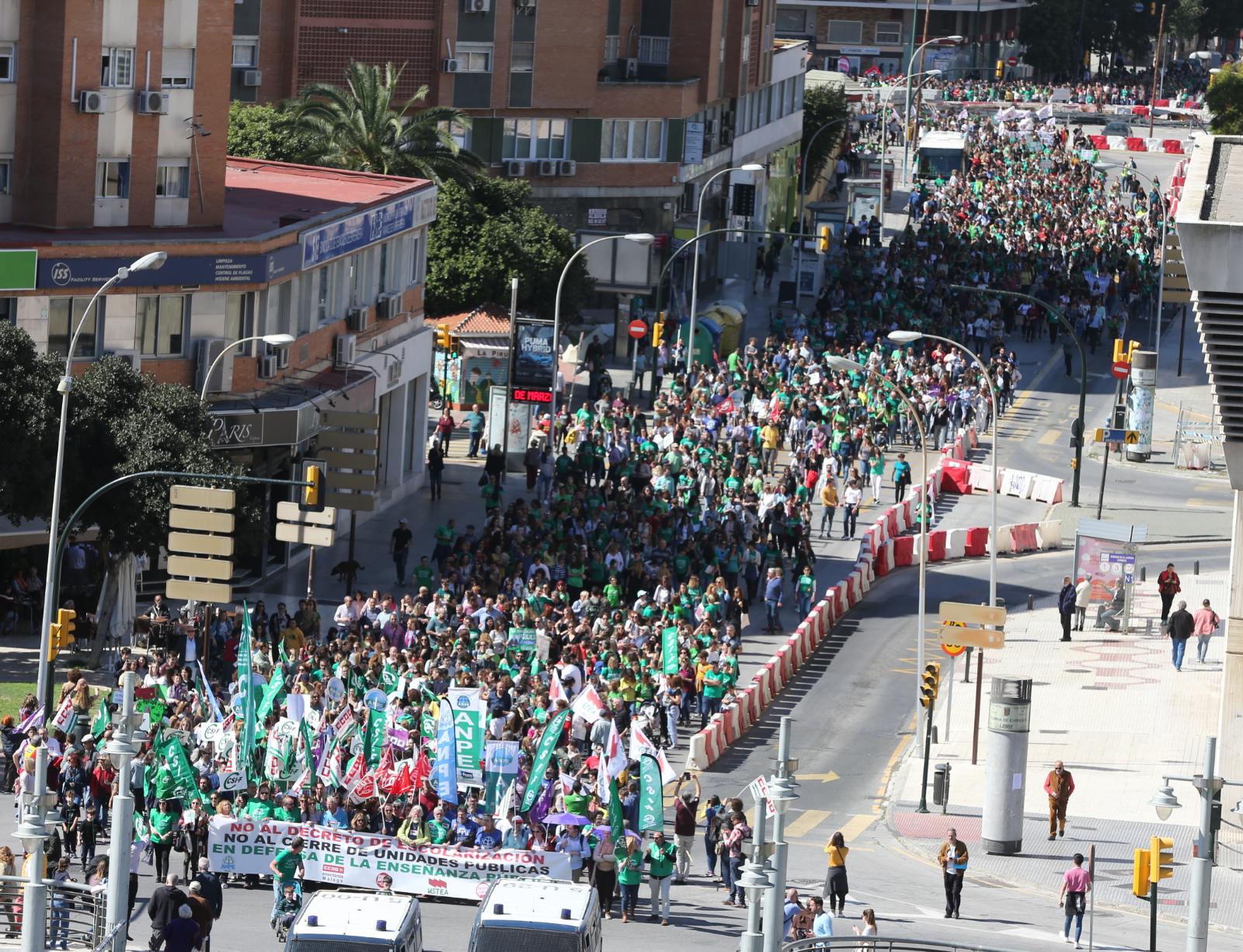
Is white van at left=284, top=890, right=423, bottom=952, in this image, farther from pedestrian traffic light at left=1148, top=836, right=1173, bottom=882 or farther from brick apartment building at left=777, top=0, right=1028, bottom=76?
brick apartment building at left=777, top=0, right=1028, bottom=76

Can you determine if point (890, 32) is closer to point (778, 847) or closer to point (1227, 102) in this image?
point (1227, 102)

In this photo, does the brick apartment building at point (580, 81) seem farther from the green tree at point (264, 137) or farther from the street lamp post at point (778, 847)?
the street lamp post at point (778, 847)

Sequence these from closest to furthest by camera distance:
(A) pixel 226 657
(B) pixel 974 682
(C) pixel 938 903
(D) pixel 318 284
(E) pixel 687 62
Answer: (C) pixel 938 903 → (A) pixel 226 657 → (B) pixel 974 682 → (D) pixel 318 284 → (E) pixel 687 62

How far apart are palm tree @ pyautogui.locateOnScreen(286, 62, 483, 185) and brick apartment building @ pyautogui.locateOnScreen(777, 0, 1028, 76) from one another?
101m

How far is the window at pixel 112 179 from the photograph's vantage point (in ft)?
156

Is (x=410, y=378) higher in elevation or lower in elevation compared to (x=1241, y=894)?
higher

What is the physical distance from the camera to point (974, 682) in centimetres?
4644

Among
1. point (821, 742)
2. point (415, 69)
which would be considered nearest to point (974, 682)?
point (821, 742)

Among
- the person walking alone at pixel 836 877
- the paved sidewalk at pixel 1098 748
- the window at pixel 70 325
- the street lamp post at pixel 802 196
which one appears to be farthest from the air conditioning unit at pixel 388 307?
the person walking alone at pixel 836 877

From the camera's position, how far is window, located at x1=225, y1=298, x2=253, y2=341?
47.4m

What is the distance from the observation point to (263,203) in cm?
5278

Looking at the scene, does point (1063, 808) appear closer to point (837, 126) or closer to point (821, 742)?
point (821, 742)

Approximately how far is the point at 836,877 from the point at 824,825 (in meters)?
6.36

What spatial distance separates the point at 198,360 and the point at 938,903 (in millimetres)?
20055
